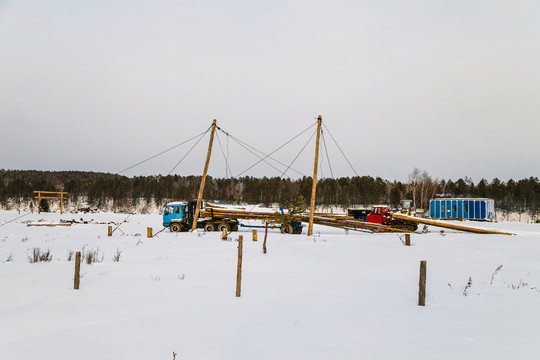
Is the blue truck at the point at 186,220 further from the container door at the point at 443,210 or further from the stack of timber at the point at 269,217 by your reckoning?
the container door at the point at 443,210

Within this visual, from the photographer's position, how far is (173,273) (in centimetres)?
1155

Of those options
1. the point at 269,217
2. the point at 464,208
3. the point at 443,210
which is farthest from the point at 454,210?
the point at 269,217

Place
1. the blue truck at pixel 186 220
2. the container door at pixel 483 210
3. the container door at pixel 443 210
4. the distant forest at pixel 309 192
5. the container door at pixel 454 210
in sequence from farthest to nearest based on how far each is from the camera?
1. the distant forest at pixel 309 192
2. the container door at pixel 443 210
3. the container door at pixel 454 210
4. the container door at pixel 483 210
5. the blue truck at pixel 186 220

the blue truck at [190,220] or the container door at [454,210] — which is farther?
the container door at [454,210]

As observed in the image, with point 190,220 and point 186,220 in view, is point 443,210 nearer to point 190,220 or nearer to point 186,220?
point 190,220

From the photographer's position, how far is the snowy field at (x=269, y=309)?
538 cm

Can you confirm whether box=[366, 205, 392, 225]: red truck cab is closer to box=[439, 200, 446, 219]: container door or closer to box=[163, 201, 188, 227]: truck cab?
box=[163, 201, 188, 227]: truck cab

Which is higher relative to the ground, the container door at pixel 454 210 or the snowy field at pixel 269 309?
the container door at pixel 454 210

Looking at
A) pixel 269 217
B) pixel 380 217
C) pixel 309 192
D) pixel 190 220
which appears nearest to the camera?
pixel 269 217

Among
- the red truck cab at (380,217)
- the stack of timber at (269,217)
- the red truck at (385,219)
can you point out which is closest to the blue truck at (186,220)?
the stack of timber at (269,217)

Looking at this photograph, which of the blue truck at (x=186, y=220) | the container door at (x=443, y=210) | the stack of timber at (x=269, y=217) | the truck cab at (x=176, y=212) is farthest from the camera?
the container door at (x=443, y=210)

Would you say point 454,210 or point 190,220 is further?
point 454,210

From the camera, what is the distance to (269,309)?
769cm

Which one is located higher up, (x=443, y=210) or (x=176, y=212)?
(x=443, y=210)
